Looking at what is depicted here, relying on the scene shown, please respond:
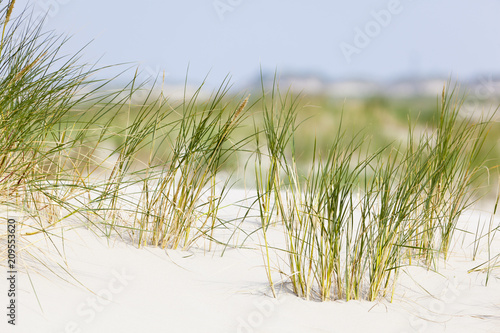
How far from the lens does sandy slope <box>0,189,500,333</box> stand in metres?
1.79

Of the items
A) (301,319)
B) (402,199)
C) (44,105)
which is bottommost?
(301,319)

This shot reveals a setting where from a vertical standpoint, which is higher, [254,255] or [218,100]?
[218,100]

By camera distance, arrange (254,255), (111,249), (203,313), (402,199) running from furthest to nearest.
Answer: (254,255) < (111,249) < (402,199) < (203,313)

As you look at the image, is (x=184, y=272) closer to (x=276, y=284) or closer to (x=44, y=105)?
(x=276, y=284)

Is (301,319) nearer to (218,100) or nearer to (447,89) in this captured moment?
(218,100)

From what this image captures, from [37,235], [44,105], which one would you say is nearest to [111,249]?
[37,235]

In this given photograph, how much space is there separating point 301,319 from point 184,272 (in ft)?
1.80

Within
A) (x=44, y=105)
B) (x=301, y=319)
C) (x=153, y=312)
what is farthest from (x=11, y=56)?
(x=301, y=319)

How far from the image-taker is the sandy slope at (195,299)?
179cm

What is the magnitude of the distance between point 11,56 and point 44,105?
31cm

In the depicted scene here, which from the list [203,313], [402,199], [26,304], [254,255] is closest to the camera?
[26,304]

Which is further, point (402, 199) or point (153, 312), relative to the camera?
point (402, 199)

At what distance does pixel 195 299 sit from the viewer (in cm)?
198

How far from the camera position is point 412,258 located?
104 inches
